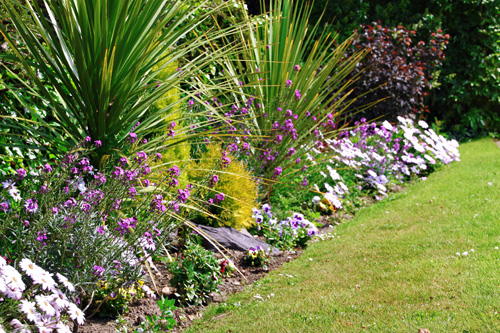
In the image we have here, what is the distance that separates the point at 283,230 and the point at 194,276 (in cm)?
138

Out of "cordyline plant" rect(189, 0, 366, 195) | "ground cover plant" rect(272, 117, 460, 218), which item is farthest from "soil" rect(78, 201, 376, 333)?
"ground cover plant" rect(272, 117, 460, 218)

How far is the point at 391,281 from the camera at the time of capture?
3.35 m

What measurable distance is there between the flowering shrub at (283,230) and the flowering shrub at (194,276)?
975 mm

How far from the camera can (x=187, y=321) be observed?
121 inches

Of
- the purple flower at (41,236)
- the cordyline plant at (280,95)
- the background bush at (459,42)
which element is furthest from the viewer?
the background bush at (459,42)

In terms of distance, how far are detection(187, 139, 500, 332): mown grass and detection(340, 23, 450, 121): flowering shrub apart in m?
3.46

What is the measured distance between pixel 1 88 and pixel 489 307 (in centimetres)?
377

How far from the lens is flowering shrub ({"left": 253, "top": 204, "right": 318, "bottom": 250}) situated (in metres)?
4.46

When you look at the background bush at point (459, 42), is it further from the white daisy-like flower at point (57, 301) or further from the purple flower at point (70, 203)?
the white daisy-like flower at point (57, 301)

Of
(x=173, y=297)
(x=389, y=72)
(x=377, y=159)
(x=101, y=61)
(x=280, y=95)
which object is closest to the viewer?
(x=101, y=61)

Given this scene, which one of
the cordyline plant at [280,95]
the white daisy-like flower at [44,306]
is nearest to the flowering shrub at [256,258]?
the cordyline plant at [280,95]

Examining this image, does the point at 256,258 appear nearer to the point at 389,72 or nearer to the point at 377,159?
the point at 377,159

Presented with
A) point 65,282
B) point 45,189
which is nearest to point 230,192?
point 45,189

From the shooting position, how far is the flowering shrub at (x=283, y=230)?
446 centimetres
